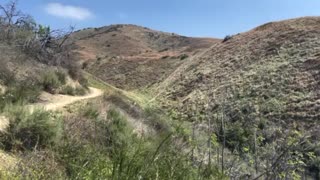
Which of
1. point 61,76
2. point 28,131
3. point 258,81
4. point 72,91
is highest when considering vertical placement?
point 61,76

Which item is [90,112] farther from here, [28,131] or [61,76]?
[61,76]

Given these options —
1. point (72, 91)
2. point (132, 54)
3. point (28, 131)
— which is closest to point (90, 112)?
point (28, 131)

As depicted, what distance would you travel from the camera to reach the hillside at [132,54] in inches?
2324

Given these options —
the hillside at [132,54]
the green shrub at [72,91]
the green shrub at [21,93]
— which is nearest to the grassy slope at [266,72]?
the hillside at [132,54]

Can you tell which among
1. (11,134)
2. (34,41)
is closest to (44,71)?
(34,41)

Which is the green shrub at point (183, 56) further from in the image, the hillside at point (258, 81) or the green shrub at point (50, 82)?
the green shrub at point (50, 82)

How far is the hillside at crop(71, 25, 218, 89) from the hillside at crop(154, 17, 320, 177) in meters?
7.69

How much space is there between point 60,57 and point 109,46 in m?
63.9

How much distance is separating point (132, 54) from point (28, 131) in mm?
70653

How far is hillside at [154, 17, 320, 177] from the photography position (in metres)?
31.4

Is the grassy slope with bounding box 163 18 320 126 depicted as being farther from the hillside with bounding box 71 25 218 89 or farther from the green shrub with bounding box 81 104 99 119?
the green shrub with bounding box 81 104 99 119

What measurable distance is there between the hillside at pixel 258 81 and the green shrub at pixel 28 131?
12.4m

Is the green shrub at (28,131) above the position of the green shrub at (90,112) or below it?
above

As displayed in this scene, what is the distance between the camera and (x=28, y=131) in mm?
11570
